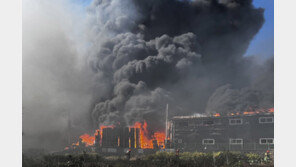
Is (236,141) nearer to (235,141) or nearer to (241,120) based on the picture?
(235,141)

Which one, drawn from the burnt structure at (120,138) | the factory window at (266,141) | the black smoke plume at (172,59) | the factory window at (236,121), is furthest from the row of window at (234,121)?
the burnt structure at (120,138)

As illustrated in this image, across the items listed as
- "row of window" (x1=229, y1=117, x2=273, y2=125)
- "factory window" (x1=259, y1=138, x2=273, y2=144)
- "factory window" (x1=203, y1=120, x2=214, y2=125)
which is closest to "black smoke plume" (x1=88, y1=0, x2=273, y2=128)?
"factory window" (x1=203, y1=120, x2=214, y2=125)

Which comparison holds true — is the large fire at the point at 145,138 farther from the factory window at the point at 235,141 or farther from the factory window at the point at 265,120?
the factory window at the point at 265,120

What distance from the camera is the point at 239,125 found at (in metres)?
17.6

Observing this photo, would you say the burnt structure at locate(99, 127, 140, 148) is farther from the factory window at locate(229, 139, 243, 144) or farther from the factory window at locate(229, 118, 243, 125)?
the factory window at locate(229, 118, 243, 125)

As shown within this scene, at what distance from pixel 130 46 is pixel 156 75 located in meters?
2.83

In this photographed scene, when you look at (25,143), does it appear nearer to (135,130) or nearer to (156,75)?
(135,130)

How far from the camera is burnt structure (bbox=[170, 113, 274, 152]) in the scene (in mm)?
16359

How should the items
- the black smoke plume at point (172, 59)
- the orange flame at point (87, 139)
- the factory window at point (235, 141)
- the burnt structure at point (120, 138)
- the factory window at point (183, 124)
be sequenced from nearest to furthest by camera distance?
the factory window at point (235, 141)
the black smoke plume at point (172, 59)
the factory window at point (183, 124)
the burnt structure at point (120, 138)
the orange flame at point (87, 139)

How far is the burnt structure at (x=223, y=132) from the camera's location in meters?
16.4

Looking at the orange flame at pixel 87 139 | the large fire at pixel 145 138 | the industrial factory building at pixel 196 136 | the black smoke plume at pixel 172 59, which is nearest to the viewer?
the industrial factory building at pixel 196 136

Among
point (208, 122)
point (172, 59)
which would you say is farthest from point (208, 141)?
point (172, 59)

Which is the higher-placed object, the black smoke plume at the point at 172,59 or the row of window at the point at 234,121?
the black smoke plume at the point at 172,59
